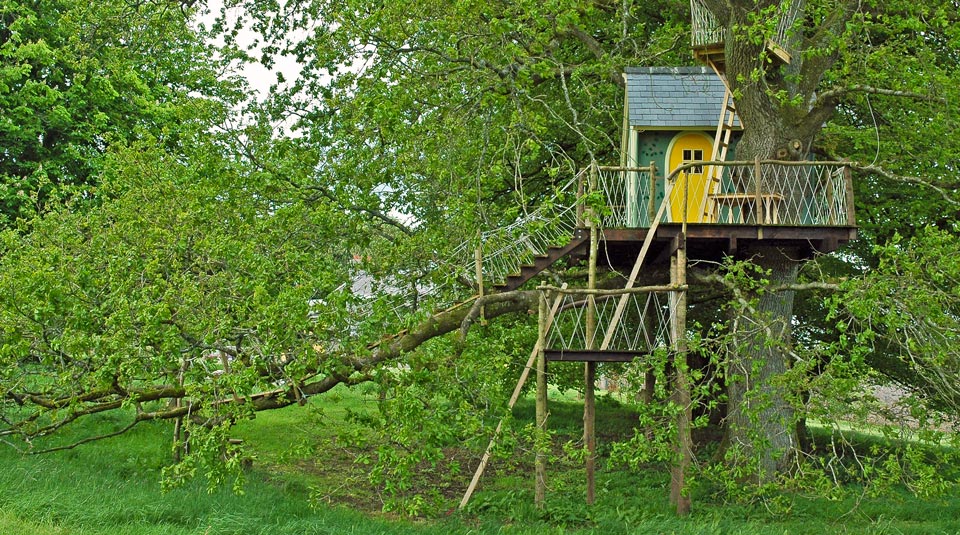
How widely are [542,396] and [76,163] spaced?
16636 mm

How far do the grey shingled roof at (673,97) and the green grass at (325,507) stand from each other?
6.00 m

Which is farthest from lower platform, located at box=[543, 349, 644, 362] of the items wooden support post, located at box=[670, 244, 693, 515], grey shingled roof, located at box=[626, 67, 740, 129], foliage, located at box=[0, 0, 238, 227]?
foliage, located at box=[0, 0, 238, 227]

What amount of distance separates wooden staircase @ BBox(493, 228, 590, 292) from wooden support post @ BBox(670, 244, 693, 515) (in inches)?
56.6

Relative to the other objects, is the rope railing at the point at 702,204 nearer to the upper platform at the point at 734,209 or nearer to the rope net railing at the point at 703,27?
the upper platform at the point at 734,209

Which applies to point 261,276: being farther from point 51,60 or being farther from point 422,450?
point 51,60

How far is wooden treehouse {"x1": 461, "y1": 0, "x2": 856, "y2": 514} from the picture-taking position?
12477mm

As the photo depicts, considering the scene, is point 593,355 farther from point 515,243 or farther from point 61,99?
point 61,99

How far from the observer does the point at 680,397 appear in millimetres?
12266

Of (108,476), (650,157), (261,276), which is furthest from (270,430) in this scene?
(650,157)

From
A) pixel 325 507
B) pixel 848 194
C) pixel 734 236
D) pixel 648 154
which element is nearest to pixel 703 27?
pixel 648 154

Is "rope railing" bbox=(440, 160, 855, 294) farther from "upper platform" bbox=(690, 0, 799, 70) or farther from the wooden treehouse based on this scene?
"upper platform" bbox=(690, 0, 799, 70)

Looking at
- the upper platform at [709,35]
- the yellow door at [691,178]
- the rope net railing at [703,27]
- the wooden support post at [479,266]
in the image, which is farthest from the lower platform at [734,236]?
the rope net railing at [703,27]

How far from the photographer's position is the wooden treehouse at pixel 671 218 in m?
12.5

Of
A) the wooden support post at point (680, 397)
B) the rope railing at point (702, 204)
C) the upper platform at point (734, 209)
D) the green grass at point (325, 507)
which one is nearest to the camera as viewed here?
the green grass at point (325, 507)
